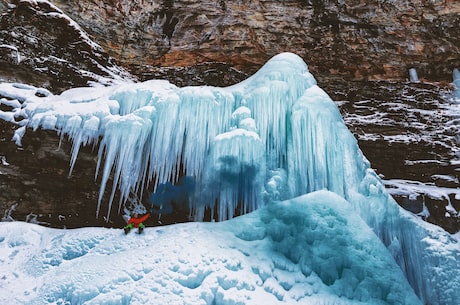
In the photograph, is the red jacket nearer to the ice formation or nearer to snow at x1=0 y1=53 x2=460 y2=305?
snow at x1=0 y1=53 x2=460 y2=305

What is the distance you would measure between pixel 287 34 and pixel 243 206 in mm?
4524

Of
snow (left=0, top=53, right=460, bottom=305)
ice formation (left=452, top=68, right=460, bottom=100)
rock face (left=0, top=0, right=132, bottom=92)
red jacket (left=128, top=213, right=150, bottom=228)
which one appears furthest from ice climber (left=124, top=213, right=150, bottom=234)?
ice formation (left=452, top=68, right=460, bottom=100)

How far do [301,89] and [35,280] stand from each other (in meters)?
4.03

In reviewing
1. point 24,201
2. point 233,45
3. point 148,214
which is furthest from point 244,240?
point 233,45

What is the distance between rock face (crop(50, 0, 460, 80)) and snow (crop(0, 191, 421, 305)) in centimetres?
419

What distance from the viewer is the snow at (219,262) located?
154 inches

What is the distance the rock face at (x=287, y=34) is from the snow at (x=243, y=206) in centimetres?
264

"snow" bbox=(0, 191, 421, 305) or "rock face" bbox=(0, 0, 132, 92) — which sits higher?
"rock face" bbox=(0, 0, 132, 92)

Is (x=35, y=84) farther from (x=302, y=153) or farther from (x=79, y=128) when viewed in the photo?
(x=302, y=153)

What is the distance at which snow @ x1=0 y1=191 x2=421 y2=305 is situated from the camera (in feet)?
12.9

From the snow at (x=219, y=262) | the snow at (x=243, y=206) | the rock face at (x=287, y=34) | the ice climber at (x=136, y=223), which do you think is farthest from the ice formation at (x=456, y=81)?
the ice climber at (x=136, y=223)

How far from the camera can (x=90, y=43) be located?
709cm

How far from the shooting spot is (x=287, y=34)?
812 centimetres

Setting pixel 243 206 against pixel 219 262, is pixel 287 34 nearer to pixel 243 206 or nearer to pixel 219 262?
pixel 243 206
